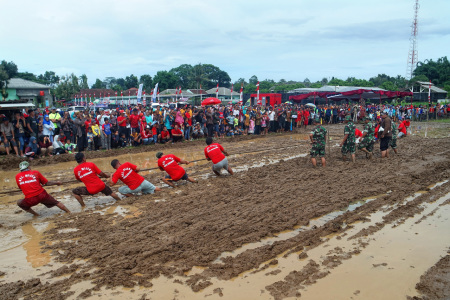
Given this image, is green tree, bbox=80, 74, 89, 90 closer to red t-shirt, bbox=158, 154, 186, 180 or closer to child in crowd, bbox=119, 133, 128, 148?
child in crowd, bbox=119, 133, 128, 148

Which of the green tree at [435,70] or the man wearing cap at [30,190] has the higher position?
the green tree at [435,70]

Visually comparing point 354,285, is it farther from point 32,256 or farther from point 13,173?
point 13,173

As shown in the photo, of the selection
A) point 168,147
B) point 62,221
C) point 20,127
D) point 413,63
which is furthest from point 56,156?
point 413,63

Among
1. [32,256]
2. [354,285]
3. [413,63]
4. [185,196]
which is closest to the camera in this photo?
[354,285]

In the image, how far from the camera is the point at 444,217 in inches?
280

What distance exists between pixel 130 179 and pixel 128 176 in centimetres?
9

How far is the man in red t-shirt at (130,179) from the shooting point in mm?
8609

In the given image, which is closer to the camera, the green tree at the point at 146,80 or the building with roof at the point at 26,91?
the building with roof at the point at 26,91

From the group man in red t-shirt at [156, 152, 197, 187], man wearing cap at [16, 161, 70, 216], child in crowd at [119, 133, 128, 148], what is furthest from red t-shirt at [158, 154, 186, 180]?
child in crowd at [119, 133, 128, 148]

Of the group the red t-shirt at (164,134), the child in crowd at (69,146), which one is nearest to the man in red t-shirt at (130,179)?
the child in crowd at (69,146)

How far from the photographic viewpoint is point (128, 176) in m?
8.69

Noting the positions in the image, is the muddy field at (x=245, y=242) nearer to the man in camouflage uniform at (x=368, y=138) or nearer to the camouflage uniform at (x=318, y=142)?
the camouflage uniform at (x=318, y=142)

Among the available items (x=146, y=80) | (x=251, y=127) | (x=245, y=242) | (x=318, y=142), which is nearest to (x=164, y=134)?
(x=251, y=127)

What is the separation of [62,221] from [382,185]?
750cm
